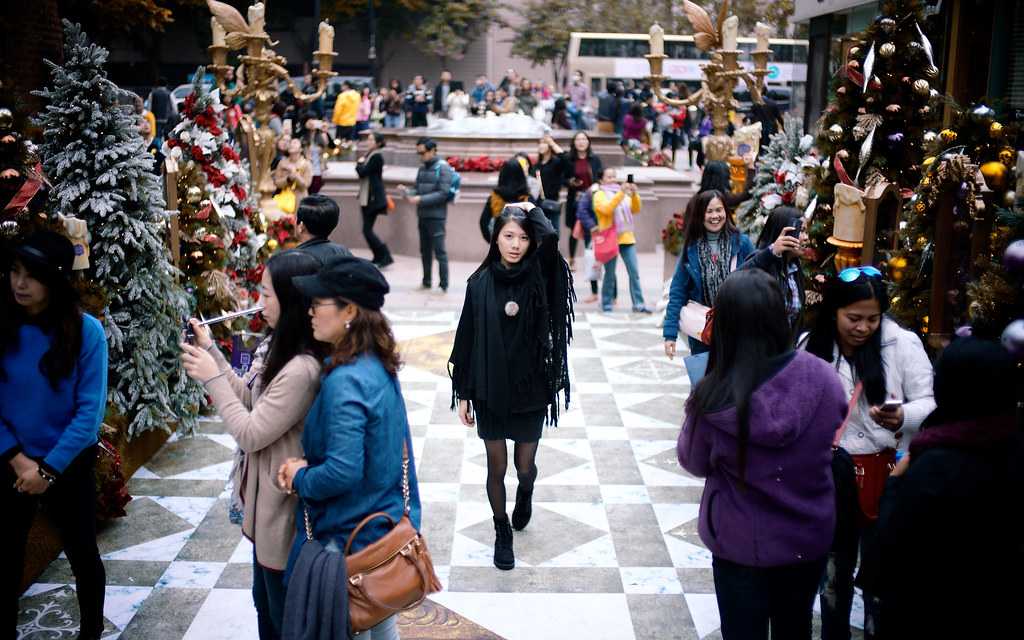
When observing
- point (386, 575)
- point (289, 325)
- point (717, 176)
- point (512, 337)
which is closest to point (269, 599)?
point (386, 575)

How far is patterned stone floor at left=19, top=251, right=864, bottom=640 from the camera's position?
473cm

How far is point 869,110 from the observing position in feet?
19.2

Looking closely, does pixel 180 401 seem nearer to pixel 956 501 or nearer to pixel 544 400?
pixel 544 400

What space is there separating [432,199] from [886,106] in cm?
688

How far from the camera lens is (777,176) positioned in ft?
28.6

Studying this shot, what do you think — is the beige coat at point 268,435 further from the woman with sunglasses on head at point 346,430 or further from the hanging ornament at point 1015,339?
the hanging ornament at point 1015,339

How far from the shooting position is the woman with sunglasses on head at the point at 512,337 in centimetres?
505

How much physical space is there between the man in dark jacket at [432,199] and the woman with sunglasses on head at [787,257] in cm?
637

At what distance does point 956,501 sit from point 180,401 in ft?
17.9

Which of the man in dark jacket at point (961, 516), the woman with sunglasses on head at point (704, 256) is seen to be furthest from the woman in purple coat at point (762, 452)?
the woman with sunglasses on head at point (704, 256)

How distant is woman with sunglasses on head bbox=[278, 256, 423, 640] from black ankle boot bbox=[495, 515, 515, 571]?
6.36ft

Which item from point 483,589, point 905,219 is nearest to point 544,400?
point 483,589

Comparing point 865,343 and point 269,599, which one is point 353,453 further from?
point 865,343

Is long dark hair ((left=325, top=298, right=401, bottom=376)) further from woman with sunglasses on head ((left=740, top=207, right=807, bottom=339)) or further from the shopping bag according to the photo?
the shopping bag
